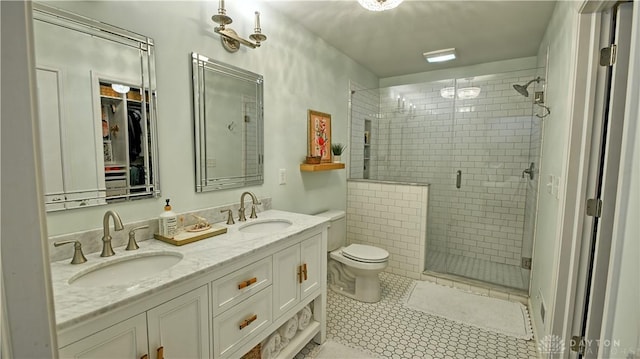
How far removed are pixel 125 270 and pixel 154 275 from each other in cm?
34

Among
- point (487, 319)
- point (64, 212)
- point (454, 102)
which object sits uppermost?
point (454, 102)

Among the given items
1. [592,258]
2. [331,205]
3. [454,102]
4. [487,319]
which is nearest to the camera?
[592,258]

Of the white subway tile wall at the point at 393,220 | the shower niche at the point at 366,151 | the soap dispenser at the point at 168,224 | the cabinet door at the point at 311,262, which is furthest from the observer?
the shower niche at the point at 366,151

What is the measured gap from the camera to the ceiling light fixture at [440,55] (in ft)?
10.2

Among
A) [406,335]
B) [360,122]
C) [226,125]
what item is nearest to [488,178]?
[360,122]

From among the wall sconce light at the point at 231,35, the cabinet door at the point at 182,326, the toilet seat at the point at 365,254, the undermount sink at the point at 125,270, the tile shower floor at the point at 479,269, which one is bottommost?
the tile shower floor at the point at 479,269

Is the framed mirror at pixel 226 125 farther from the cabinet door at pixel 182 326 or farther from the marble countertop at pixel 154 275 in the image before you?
the cabinet door at pixel 182 326

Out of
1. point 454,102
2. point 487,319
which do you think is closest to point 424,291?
point 487,319

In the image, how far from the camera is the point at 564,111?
5.26ft

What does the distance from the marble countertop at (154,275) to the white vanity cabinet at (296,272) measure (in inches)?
4.7

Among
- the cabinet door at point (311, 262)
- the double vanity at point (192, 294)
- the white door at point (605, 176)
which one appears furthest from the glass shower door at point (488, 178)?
the double vanity at point (192, 294)

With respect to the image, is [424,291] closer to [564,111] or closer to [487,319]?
[487,319]

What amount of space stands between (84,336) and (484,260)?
149 inches

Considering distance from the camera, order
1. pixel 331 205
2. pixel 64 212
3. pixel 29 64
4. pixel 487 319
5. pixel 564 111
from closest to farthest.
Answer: pixel 29 64
pixel 64 212
pixel 564 111
pixel 487 319
pixel 331 205
